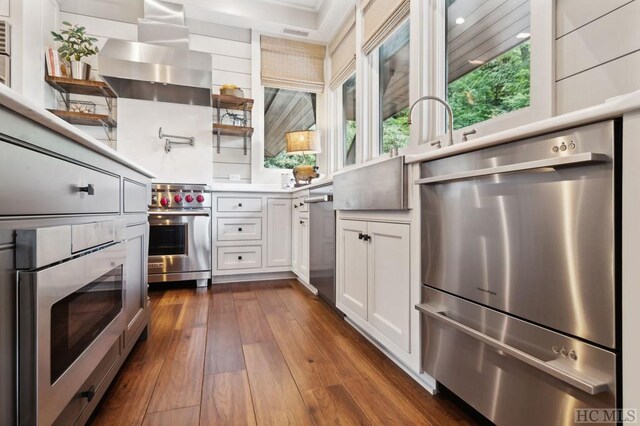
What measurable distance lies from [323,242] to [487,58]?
1.51 meters

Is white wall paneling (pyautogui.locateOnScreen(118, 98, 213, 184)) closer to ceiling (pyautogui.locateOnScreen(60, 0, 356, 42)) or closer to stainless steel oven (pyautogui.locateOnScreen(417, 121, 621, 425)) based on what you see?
ceiling (pyautogui.locateOnScreen(60, 0, 356, 42))

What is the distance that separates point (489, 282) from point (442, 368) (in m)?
0.41

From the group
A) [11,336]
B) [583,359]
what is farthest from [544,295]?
[11,336]

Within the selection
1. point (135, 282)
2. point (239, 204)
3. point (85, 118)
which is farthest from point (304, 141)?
point (135, 282)

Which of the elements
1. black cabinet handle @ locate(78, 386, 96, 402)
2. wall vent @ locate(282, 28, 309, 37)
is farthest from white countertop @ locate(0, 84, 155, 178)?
wall vent @ locate(282, 28, 309, 37)

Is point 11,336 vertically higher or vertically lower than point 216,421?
higher

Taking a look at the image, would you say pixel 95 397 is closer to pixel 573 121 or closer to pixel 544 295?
pixel 544 295

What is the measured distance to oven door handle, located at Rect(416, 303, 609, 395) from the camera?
675mm

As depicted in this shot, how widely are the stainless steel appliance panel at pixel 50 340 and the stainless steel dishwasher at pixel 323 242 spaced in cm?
144

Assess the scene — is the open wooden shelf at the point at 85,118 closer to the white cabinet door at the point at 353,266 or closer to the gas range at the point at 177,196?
the gas range at the point at 177,196

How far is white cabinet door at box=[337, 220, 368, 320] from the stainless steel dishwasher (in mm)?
131

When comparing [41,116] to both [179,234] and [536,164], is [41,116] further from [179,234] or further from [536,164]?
[179,234]

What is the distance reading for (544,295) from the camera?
798 millimetres

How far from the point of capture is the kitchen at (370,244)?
2.22 feet
